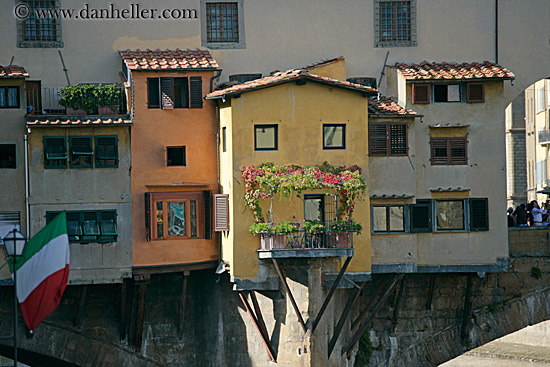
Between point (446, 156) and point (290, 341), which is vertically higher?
point (446, 156)

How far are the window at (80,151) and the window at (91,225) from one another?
5.02ft

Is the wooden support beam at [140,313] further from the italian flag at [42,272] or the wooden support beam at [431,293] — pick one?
the wooden support beam at [431,293]

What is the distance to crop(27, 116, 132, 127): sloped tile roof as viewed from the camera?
144 feet

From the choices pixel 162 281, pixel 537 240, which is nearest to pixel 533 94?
pixel 537 240

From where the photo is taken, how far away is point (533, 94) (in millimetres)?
77125

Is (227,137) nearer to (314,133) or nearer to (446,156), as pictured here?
(314,133)

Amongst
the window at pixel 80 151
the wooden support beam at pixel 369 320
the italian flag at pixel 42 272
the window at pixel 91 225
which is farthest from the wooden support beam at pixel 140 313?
the italian flag at pixel 42 272

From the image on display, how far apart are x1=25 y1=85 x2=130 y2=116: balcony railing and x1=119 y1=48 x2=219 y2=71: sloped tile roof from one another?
3.69 feet

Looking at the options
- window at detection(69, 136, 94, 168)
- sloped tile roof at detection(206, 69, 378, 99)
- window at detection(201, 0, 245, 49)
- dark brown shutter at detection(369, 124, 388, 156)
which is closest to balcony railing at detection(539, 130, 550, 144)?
dark brown shutter at detection(369, 124, 388, 156)

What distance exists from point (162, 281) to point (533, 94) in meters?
35.2

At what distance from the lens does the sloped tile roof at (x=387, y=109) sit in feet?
151

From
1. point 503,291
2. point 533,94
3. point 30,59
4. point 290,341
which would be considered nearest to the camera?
point 290,341

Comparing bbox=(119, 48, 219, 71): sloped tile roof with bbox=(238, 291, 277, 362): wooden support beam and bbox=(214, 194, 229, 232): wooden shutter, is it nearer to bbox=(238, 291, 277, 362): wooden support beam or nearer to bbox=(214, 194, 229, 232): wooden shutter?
bbox=(214, 194, 229, 232): wooden shutter

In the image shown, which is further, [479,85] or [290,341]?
[479,85]
